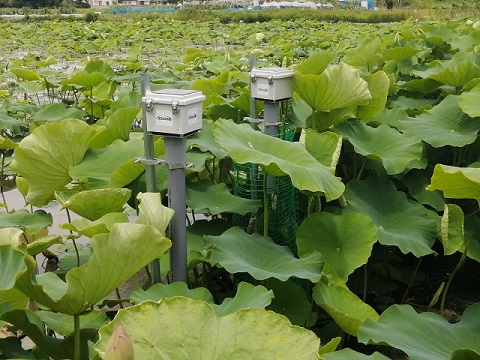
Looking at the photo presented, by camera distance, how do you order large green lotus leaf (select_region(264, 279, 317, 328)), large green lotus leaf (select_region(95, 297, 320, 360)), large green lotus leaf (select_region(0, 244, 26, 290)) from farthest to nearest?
large green lotus leaf (select_region(264, 279, 317, 328)) < large green lotus leaf (select_region(0, 244, 26, 290)) < large green lotus leaf (select_region(95, 297, 320, 360))

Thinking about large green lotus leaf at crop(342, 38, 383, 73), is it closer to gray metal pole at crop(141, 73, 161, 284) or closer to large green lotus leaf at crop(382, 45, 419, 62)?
large green lotus leaf at crop(382, 45, 419, 62)

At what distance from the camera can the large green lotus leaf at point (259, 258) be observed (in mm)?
1431

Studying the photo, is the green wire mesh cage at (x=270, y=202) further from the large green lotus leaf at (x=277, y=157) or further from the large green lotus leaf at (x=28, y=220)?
the large green lotus leaf at (x=28, y=220)

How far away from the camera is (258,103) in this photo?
2.28 meters

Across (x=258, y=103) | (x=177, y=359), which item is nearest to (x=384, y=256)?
(x=258, y=103)

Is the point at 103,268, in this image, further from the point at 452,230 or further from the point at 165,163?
the point at 452,230

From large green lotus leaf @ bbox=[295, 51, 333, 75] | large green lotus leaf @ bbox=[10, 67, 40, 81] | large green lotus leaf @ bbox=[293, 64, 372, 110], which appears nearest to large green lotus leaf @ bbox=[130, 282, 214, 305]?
large green lotus leaf @ bbox=[293, 64, 372, 110]

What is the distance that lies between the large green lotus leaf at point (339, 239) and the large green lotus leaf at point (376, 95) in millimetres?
630

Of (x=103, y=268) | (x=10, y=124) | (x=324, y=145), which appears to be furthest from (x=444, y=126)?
(x=10, y=124)

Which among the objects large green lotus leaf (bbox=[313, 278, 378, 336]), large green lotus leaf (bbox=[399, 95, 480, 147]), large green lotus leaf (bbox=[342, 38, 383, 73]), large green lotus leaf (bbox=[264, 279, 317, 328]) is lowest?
large green lotus leaf (bbox=[264, 279, 317, 328])

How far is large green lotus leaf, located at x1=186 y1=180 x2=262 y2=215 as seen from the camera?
1729 millimetres

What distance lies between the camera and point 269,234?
6.40 feet

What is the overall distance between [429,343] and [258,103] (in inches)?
48.4

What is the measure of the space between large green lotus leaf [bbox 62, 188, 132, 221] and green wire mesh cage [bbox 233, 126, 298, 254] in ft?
1.62
